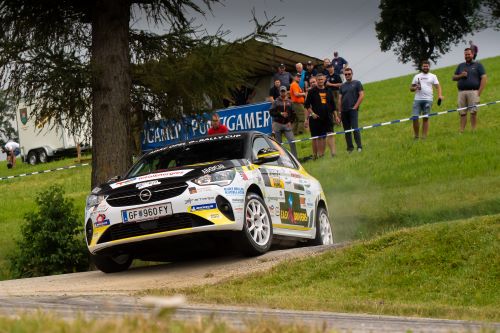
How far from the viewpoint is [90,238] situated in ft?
39.5

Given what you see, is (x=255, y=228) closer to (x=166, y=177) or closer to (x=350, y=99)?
(x=166, y=177)

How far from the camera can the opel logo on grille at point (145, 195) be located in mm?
11602

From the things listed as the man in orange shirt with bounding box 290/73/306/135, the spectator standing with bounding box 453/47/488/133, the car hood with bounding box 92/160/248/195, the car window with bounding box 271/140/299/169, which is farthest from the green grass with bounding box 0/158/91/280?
the spectator standing with bounding box 453/47/488/133

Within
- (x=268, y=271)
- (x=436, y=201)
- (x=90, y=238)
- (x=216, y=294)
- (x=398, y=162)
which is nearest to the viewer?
(x=216, y=294)

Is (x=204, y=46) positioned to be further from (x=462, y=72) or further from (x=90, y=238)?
(x=462, y=72)

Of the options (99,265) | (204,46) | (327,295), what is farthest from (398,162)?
(327,295)

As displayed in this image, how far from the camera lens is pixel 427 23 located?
76.6 m

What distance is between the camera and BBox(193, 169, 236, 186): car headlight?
11.7 meters

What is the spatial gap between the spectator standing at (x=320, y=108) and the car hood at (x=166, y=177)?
10698 millimetres

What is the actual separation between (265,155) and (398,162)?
414 inches

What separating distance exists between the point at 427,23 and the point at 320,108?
2186 inches

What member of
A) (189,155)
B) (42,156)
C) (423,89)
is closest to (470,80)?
(423,89)

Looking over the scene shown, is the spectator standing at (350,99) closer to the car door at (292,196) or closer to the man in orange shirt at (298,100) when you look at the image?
the man in orange shirt at (298,100)

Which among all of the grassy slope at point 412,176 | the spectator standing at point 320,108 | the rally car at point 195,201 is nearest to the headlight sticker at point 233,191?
the rally car at point 195,201
